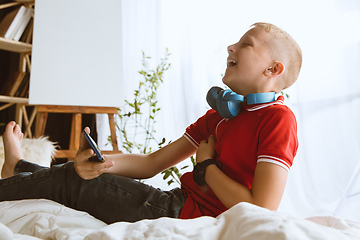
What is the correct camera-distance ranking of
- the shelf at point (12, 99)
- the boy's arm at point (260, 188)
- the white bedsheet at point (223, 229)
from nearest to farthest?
the white bedsheet at point (223, 229) → the boy's arm at point (260, 188) → the shelf at point (12, 99)

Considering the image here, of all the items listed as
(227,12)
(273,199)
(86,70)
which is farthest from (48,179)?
(227,12)

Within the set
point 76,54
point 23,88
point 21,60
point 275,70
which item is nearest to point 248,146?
point 275,70

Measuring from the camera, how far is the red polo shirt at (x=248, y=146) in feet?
3.03

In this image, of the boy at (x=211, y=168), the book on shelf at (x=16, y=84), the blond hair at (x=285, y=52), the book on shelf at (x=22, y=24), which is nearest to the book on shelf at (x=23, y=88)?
the book on shelf at (x=16, y=84)

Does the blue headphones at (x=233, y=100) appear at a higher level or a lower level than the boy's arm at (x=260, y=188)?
higher

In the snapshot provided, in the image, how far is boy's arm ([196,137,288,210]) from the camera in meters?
0.88

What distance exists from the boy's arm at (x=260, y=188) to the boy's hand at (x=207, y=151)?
0.13 meters

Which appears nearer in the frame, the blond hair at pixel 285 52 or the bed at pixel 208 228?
the bed at pixel 208 228

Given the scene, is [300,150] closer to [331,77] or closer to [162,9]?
[331,77]

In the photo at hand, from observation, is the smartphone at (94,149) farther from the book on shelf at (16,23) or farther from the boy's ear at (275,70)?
the book on shelf at (16,23)

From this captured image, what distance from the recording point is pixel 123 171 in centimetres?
129

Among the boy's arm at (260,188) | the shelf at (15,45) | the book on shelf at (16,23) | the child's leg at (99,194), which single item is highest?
the book on shelf at (16,23)

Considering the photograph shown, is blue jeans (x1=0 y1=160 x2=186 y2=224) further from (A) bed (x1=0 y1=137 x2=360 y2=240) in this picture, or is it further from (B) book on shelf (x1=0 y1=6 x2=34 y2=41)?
(B) book on shelf (x1=0 y1=6 x2=34 y2=41)

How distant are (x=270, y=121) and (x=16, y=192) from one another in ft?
2.84
